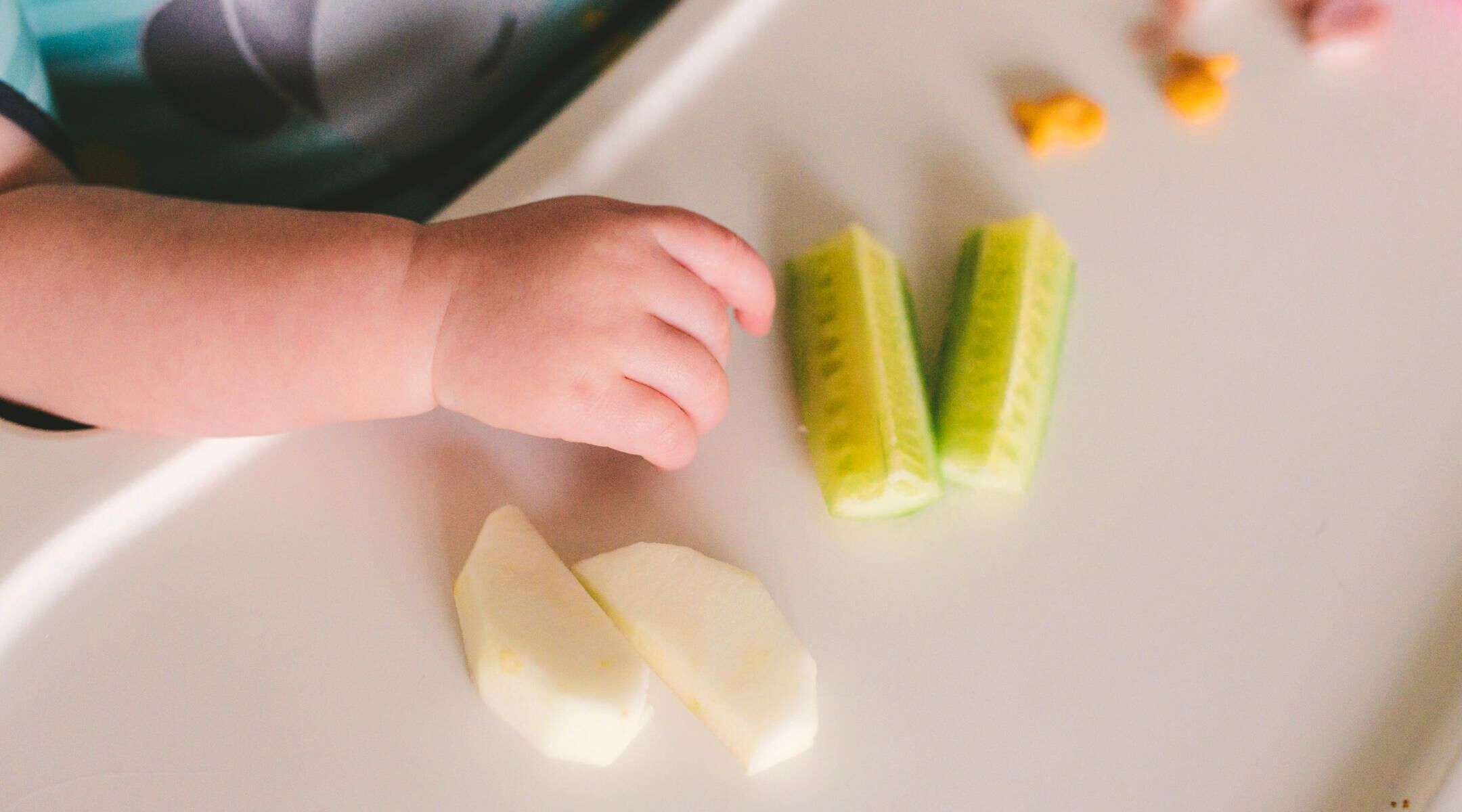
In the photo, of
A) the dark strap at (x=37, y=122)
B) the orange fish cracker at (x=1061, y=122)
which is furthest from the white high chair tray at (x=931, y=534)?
the dark strap at (x=37, y=122)

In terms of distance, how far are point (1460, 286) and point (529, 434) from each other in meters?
0.56

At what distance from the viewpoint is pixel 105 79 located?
0.63 m

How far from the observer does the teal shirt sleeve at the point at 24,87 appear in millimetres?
538

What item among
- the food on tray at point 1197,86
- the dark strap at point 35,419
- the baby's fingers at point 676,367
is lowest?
the dark strap at point 35,419

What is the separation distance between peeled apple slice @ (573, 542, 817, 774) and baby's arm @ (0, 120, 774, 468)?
63 mm

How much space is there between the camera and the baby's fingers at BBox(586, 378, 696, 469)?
1.75 ft

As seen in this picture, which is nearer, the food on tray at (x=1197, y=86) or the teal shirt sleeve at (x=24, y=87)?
the teal shirt sleeve at (x=24, y=87)

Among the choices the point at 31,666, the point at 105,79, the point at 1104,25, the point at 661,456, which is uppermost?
the point at 1104,25

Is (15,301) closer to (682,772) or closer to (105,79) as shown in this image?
(105,79)

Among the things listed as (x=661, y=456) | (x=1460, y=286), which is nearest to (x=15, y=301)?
(x=661, y=456)

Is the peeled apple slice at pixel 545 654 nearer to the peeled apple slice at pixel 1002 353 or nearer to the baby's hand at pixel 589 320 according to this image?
the baby's hand at pixel 589 320

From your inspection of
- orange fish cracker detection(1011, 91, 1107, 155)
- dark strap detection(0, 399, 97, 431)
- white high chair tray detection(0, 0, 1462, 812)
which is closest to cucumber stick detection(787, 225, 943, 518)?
white high chair tray detection(0, 0, 1462, 812)

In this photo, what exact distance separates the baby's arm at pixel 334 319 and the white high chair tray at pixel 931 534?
0.13 ft

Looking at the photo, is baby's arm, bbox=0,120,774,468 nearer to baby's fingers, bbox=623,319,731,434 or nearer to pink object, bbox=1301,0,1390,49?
baby's fingers, bbox=623,319,731,434
